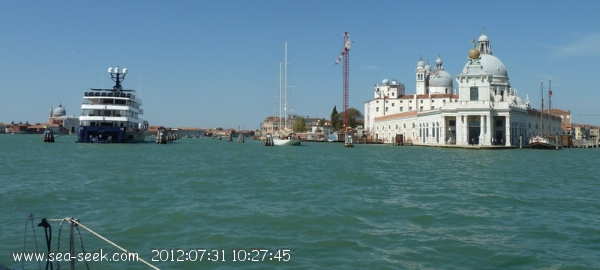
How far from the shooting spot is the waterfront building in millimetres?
61812

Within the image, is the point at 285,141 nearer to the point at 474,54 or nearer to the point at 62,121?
the point at 474,54

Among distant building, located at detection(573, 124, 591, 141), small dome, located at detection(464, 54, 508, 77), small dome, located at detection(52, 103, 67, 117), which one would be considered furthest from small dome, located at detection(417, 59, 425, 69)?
→ small dome, located at detection(52, 103, 67, 117)

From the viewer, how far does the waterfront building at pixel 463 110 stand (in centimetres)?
6181

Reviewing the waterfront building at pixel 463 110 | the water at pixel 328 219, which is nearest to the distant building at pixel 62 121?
the waterfront building at pixel 463 110

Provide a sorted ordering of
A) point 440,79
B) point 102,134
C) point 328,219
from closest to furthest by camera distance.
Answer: point 328,219 < point 102,134 < point 440,79

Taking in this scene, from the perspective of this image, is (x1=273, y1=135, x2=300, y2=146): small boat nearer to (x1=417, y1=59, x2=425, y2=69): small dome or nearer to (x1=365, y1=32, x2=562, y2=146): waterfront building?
(x1=365, y1=32, x2=562, y2=146): waterfront building

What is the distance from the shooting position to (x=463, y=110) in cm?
6188

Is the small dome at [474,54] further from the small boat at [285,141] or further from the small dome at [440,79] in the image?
the small dome at [440,79]

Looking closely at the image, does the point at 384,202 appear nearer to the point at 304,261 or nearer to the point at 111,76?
the point at 304,261

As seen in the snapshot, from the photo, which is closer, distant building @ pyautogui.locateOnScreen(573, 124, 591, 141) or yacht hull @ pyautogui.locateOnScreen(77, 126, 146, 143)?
yacht hull @ pyautogui.locateOnScreen(77, 126, 146, 143)

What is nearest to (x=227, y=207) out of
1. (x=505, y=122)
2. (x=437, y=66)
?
(x=505, y=122)

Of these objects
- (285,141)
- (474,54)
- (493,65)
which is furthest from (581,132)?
(285,141)

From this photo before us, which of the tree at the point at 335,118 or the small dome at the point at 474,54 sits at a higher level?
the small dome at the point at 474,54

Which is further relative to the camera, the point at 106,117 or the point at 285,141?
the point at 285,141
